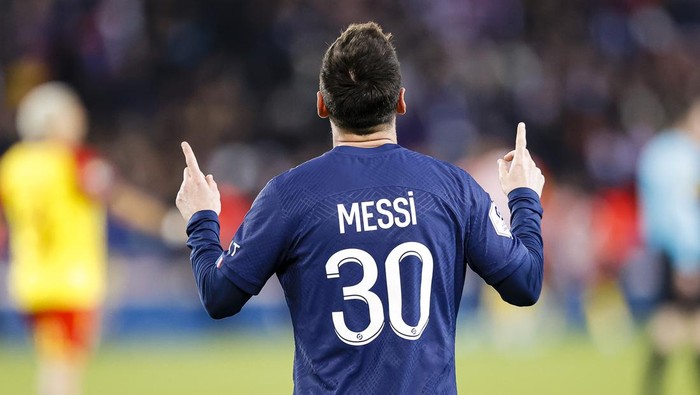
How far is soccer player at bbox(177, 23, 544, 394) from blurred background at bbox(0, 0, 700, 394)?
951cm

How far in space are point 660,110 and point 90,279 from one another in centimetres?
1171

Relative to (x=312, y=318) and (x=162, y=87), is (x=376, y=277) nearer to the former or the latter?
(x=312, y=318)

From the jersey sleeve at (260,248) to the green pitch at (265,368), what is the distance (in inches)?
261

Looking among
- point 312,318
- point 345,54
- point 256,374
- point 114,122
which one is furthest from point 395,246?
point 114,122

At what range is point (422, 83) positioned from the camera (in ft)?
58.2

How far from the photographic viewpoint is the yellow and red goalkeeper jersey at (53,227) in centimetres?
820

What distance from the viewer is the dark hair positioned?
3328 mm

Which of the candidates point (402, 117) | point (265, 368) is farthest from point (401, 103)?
point (402, 117)

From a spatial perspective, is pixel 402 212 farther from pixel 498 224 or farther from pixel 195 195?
Answer: pixel 195 195

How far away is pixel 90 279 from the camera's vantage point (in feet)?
27.5

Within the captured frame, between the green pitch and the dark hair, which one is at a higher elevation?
the green pitch

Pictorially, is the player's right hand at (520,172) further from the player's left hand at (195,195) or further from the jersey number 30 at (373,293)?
the player's left hand at (195,195)

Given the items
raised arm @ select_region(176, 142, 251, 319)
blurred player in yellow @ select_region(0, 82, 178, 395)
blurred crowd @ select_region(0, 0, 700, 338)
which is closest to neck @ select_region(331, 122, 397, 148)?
raised arm @ select_region(176, 142, 251, 319)

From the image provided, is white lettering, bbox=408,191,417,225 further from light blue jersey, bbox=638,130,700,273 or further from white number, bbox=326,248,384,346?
light blue jersey, bbox=638,130,700,273
